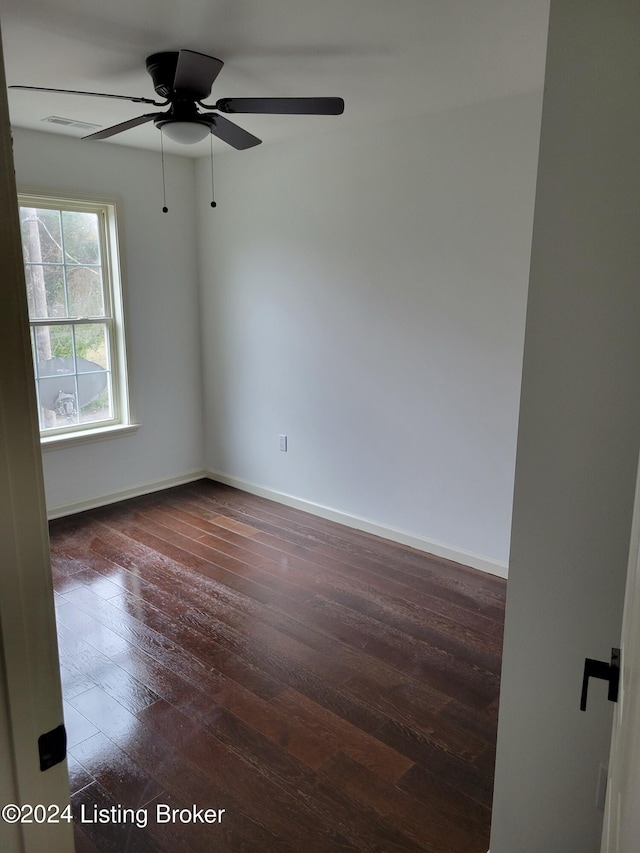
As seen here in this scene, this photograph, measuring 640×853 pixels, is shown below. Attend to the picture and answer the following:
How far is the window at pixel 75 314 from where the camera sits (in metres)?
4.06

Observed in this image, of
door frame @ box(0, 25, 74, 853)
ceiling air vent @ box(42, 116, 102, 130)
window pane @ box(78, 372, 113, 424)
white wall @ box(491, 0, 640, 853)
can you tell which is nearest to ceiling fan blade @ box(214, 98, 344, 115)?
white wall @ box(491, 0, 640, 853)

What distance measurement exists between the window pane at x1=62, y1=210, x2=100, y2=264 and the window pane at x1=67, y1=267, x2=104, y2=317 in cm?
7

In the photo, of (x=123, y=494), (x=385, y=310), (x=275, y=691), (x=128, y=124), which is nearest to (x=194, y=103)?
(x=128, y=124)

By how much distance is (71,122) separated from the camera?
3.64 metres

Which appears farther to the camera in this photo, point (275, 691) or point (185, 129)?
point (185, 129)

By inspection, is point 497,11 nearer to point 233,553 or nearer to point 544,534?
point 544,534

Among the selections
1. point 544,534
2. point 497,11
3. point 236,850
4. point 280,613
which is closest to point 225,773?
point 236,850

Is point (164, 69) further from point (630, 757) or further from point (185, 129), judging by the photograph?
point (630, 757)

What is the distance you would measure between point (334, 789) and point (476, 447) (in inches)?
80.0

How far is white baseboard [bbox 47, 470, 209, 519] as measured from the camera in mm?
4348

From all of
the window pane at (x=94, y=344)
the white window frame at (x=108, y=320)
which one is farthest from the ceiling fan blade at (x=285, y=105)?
the window pane at (x=94, y=344)

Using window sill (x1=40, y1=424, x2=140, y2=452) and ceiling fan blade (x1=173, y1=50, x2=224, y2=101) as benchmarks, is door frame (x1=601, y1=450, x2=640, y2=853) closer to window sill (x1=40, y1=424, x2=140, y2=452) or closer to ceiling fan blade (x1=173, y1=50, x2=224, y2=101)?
ceiling fan blade (x1=173, y1=50, x2=224, y2=101)

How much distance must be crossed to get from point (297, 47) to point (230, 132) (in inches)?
18.8

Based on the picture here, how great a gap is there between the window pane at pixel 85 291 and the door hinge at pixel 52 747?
3.82m
